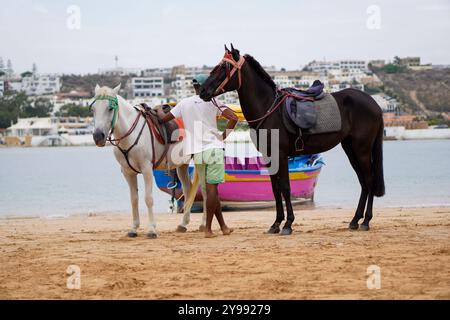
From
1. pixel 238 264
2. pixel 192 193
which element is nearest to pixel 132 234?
pixel 192 193

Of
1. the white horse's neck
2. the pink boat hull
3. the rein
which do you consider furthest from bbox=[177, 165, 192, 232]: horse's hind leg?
the pink boat hull

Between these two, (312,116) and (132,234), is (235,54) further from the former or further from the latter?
(132,234)

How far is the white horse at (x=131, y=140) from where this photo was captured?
40.3 ft

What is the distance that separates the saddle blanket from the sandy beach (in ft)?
5.31

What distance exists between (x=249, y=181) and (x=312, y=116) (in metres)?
10.1

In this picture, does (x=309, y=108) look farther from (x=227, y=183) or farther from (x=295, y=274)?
(x=227, y=183)

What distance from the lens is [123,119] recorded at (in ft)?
41.7

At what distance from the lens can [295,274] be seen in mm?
8859

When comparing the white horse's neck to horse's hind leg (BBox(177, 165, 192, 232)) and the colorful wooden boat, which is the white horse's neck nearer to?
horse's hind leg (BBox(177, 165, 192, 232))

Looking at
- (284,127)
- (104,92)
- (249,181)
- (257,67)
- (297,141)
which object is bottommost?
(249,181)

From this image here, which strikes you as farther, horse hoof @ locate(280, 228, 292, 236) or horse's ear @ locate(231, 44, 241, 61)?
horse hoof @ locate(280, 228, 292, 236)

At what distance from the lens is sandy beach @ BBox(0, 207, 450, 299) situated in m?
8.16
